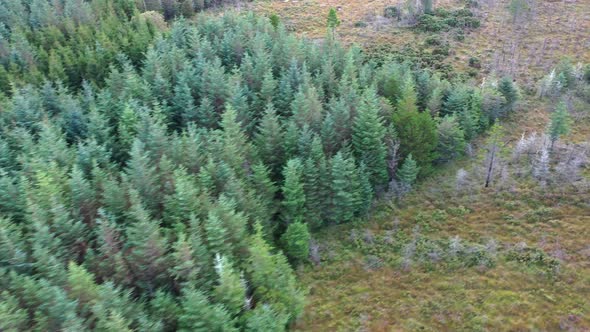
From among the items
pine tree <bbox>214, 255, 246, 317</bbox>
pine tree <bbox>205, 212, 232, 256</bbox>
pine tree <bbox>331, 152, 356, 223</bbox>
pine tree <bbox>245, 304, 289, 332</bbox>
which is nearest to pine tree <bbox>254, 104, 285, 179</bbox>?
pine tree <bbox>331, 152, 356, 223</bbox>

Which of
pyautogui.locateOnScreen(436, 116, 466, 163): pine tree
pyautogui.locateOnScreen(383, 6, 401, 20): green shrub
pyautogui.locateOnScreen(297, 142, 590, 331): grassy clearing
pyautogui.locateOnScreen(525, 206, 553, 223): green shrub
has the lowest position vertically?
pyautogui.locateOnScreen(297, 142, 590, 331): grassy clearing

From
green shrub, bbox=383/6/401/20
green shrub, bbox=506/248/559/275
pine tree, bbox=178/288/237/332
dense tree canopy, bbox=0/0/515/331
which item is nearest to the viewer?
pine tree, bbox=178/288/237/332

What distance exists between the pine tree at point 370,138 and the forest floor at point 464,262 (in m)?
3.43

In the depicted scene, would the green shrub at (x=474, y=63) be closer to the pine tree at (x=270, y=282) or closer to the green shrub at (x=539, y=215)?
the green shrub at (x=539, y=215)

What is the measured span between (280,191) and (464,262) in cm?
1529

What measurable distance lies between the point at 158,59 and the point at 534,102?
42259 millimetres

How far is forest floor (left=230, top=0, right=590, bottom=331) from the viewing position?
93.8 feet

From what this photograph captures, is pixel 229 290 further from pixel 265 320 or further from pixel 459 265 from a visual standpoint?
pixel 459 265

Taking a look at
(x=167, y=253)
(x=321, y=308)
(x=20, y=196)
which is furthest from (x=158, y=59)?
(x=321, y=308)

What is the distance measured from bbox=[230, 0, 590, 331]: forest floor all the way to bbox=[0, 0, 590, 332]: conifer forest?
0.42 feet

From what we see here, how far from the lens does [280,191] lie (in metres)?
36.1

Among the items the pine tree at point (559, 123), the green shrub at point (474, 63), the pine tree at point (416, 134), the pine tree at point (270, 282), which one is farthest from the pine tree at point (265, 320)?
the green shrub at point (474, 63)

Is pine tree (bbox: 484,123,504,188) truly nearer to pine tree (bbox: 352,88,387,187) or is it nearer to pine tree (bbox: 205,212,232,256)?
pine tree (bbox: 352,88,387,187)

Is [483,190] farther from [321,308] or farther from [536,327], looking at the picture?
[321,308]
